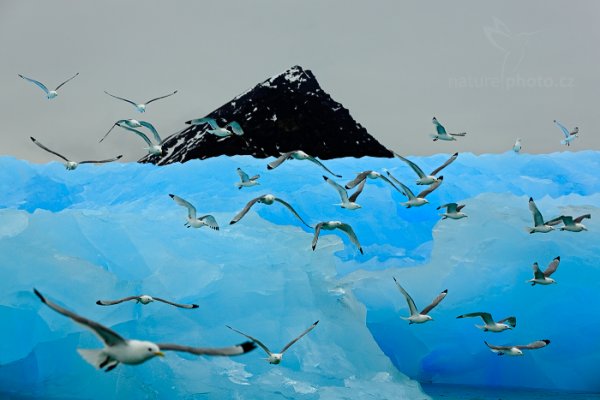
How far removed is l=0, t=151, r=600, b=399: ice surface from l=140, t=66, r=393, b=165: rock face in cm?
1808

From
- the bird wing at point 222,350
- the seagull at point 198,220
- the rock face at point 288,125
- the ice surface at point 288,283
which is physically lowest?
the rock face at point 288,125

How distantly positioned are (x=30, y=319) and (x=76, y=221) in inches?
Answer: 81.8

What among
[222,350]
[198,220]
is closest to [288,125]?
[198,220]

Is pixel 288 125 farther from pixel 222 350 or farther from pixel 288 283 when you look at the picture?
pixel 222 350

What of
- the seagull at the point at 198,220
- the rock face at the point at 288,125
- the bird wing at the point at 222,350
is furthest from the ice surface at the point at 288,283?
the rock face at the point at 288,125

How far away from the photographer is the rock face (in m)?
37.4

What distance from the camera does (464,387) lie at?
43.9 feet

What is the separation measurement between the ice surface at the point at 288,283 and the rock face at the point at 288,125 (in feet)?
59.3

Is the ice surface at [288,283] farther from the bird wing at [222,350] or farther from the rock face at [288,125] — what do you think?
the rock face at [288,125]

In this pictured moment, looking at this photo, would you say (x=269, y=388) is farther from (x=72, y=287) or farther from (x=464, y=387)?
(x=464, y=387)

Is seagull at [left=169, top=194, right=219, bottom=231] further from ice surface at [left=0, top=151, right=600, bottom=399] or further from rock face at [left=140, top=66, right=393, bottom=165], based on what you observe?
rock face at [left=140, top=66, right=393, bottom=165]

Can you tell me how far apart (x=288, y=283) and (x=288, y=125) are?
2672 centimetres

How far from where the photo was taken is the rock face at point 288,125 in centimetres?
3738

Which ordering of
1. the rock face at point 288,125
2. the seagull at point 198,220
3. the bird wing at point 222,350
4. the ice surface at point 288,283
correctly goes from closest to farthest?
the bird wing at point 222,350 < the ice surface at point 288,283 < the seagull at point 198,220 < the rock face at point 288,125
